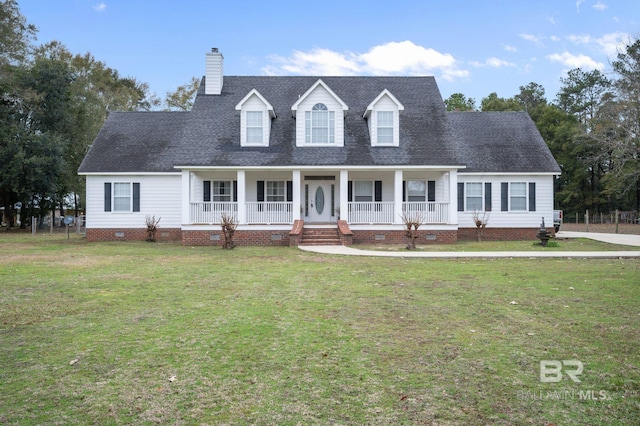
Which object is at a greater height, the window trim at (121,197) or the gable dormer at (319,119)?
the gable dormer at (319,119)

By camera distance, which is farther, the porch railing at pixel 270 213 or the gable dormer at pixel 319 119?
the gable dormer at pixel 319 119

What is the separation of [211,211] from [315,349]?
17718 mm

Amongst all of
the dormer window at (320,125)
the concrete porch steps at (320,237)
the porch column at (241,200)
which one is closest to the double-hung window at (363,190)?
the dormer window at (320,125)

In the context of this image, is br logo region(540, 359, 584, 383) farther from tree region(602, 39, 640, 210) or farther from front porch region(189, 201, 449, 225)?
tree region(602, 39, 640, 210)

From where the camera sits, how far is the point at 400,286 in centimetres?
1032

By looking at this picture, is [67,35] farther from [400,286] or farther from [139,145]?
[400,286]

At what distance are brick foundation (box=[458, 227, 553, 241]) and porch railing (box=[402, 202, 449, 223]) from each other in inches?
105

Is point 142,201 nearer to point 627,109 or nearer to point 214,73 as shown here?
point 214,73

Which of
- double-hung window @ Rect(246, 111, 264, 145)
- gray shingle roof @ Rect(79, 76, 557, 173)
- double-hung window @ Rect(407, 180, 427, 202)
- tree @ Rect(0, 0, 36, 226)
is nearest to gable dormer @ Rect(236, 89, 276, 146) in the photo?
double-hung window @ Rect(246, 111, 264, 145)

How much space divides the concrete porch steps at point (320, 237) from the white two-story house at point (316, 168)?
0.89 feet

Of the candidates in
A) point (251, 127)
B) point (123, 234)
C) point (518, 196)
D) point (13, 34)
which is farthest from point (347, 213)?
point (13, 34)

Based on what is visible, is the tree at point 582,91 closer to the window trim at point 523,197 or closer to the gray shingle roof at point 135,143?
the window trim at point 523,197

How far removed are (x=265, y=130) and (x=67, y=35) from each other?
31095mm

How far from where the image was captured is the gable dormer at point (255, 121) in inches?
920
